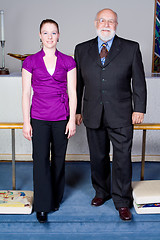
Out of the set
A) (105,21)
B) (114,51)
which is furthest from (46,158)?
(105,21)

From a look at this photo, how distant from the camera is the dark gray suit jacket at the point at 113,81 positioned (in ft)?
7.36

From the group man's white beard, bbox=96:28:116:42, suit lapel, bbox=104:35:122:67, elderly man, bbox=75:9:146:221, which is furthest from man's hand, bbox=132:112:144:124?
man's white beard, bbox=96:28:116:42

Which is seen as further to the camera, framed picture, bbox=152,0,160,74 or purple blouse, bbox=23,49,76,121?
framed picture, bbox=152,0,160,74

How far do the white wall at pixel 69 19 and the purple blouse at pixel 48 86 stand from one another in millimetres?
2051

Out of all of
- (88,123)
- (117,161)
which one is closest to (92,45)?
(88,123)

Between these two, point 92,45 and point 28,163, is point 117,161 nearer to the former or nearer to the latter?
point 92,45

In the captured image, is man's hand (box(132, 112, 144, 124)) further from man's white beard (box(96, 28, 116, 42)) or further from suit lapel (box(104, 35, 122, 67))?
man's white beard (box(96, 28, 116, 42))

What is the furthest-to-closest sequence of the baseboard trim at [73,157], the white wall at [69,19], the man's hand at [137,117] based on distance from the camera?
1. the white wall at [69,19]
2. the baseboard trim at [73,157]
3. the man's hand at [137,117]

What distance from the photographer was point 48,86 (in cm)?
220

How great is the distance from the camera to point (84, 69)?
2.33m

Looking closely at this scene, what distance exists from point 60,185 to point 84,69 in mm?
788

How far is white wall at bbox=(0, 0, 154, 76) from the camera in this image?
4.12 metres

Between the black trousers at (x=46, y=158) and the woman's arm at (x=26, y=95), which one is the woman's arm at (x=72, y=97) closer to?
the black trousers at (x=46, y=158)

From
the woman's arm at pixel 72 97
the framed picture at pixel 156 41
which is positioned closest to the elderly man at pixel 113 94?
the woman's arm at pixel 72 97
